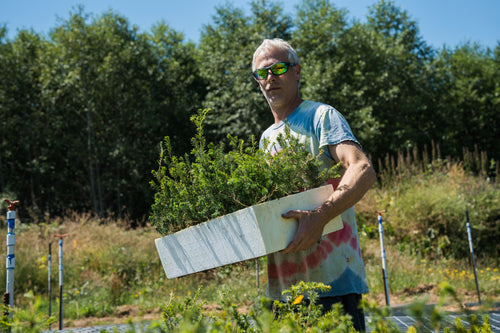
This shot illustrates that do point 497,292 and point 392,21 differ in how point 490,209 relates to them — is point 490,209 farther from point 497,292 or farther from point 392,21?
point 392,21

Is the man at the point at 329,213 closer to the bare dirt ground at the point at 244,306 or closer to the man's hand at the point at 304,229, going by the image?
the man's hand at the point at 304,229

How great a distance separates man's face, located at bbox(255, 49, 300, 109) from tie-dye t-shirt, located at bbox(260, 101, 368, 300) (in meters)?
0.17

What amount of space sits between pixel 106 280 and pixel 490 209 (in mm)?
7979

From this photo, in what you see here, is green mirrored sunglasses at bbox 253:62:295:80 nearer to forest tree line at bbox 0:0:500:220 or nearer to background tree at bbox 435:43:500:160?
forest tree line at bbox 0:0:500:220

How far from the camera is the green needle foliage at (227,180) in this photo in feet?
4.98

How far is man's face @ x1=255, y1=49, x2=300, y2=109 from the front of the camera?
194 centimetres

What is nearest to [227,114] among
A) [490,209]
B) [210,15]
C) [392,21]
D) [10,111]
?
[210,15]

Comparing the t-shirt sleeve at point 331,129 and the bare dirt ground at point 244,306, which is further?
the bare dirt ground at point 244,306

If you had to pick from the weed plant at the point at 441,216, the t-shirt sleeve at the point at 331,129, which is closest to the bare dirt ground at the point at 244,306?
the weed plant at the point at 441,216

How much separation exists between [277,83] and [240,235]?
75 centimetres

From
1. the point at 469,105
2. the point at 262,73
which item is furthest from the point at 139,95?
the point at 262,73

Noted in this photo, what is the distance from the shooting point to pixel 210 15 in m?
21.5

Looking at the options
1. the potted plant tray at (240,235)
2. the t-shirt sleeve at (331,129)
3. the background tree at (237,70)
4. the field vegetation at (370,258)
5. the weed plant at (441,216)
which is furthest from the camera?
the background tree at (237,70)

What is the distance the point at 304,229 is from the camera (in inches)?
58.3
